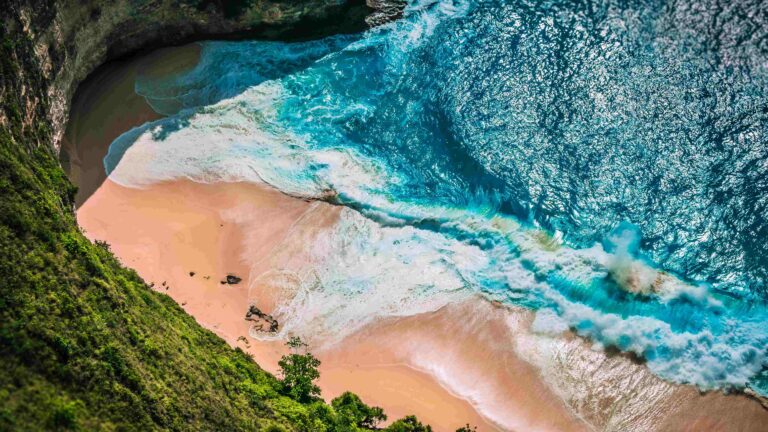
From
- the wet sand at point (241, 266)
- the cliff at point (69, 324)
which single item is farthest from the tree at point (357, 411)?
the wet sand at point (241, 266)

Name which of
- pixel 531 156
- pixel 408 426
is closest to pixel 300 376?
pixel 408 426

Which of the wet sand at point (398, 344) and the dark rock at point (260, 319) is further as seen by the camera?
the dark rock at point (260, 319)

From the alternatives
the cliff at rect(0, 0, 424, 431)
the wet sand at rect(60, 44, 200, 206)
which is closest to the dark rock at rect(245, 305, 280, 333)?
the cliff at rect(0, 0, 424, 431)

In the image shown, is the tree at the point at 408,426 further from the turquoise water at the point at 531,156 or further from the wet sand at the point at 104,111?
the wet sand at the point at 104,111

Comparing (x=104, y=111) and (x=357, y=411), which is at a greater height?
(x=104, y=111)

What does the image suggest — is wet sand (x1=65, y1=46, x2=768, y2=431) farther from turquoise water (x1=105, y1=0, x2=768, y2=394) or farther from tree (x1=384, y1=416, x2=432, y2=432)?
tree (x1=384, y1=416, x2=432, y2=432)

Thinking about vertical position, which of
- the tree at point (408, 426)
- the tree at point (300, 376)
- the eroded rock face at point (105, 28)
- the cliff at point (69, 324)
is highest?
the eroded rock face at point (105, 28)

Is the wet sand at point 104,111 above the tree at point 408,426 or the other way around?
above

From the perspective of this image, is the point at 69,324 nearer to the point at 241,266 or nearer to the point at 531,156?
the point at 241,266
